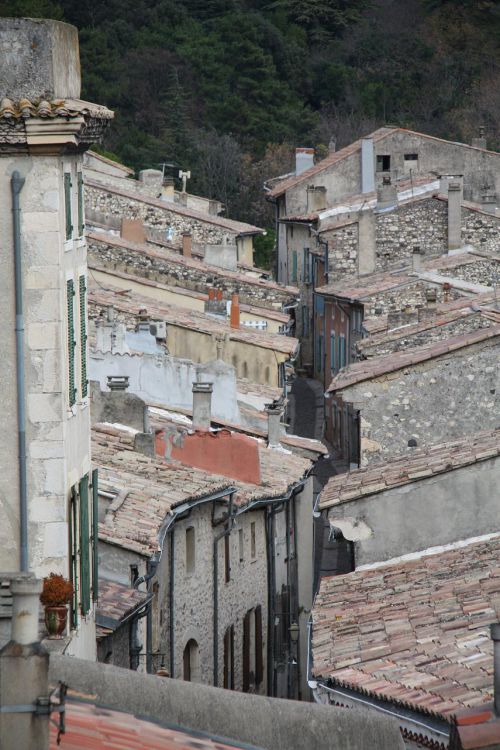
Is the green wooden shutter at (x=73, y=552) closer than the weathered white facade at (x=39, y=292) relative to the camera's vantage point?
No

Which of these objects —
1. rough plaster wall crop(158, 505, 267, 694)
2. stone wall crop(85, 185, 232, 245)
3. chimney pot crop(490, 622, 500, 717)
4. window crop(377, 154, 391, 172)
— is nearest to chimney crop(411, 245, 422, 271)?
stone wall crop(85, 185, 232, 245)

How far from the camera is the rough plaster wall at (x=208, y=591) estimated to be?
2273 centimetres

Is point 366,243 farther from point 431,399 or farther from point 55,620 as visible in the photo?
point 55,620

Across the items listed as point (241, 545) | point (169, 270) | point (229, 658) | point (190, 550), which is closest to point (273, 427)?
point (241, 545)

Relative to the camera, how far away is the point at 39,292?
50.6 ft

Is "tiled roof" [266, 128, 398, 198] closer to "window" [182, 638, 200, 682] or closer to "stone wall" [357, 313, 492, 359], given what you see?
"stone wall" [357, 313, 492, 359]

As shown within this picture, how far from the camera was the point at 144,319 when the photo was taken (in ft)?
120

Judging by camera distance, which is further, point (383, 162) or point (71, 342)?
point (383, 162)

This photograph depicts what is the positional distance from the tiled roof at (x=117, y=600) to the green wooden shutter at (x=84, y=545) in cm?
118

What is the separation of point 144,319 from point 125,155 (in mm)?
50227

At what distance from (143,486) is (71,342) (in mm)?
6068

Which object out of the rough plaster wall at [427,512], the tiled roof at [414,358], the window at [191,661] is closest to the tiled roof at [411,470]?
the rough plaster wall at [427,512]

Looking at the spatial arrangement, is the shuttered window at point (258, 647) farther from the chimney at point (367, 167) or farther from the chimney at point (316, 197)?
the chimney at point (316, 197)

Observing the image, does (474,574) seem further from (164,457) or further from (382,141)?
(382,141)
